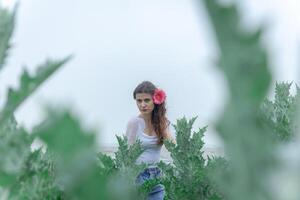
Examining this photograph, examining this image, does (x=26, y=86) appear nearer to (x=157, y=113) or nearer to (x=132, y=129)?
(x=132, y=129)

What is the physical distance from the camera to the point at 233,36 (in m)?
0.40

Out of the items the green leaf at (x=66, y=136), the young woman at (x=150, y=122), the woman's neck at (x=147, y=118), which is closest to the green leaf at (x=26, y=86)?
the green leaf at (x=66, y=136)

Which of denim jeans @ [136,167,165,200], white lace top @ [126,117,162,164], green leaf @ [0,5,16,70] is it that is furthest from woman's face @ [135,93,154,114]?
green leaf @ [0,5,16,70]

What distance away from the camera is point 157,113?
648 centimetres

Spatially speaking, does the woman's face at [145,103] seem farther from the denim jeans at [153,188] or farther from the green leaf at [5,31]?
the green leaf at [5,31]

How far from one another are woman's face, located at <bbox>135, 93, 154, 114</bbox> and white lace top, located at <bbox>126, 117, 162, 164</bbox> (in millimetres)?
101

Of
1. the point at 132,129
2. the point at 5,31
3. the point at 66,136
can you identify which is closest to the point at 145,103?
the point at 132,129

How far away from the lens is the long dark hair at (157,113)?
6180 mm

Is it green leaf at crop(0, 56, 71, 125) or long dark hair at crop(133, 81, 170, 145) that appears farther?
A: long dark hair at crop(133, 81, 170, 145)

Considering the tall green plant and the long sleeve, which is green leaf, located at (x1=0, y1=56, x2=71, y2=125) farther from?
the long sleeve

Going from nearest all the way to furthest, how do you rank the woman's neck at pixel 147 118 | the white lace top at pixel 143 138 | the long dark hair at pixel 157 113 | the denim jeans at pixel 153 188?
the denim jeans at pixel 153 188, the white lace top at pixel 143 138, the long dark hair at pixel 157 113, the woman's neck at pixel 147 118

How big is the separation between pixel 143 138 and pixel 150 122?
277mm

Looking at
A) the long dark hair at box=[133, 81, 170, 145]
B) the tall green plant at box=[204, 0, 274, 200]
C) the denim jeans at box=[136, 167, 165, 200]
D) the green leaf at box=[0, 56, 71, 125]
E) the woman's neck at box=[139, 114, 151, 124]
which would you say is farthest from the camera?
the woman's neck at box=[139, 114, 151, 124]

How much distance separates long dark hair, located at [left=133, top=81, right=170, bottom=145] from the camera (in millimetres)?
6180
